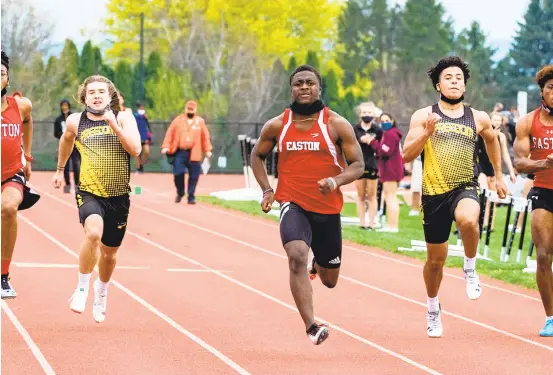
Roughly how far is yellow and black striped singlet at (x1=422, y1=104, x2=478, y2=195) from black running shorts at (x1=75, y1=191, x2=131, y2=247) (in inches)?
88.5

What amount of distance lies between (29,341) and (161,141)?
35.5 meters

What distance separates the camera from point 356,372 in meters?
8.30

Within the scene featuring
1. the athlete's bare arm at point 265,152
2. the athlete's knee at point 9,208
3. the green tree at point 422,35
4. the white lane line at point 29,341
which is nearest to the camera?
the white lane line at point 29,341

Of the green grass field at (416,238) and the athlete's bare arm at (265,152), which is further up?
the athlete's bare arm at (265,152)

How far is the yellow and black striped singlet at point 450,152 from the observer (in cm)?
934

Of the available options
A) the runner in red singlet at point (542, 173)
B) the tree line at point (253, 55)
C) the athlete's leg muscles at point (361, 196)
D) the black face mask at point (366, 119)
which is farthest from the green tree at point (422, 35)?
the runner in red singlet at point (542, 173)

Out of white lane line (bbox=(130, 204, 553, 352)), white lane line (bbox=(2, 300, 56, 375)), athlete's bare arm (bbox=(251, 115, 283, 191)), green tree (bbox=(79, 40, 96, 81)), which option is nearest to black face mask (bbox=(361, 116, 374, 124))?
white lane line (bbox=(130, 204, 553, 352))

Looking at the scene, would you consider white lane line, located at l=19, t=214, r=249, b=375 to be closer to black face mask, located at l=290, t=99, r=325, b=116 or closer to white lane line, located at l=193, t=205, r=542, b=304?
black face mask, located at l=290, t=99, r=325, b=116

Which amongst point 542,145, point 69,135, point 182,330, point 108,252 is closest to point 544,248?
point 542,145

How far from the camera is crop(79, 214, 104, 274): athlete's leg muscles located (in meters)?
9.36

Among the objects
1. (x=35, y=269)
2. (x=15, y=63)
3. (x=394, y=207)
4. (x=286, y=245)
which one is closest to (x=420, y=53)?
(x=15, y=63)

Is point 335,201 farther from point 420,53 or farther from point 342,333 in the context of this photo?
point 420,53

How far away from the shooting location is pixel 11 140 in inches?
406

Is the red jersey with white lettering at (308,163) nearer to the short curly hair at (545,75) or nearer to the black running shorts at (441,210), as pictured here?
the black running shorts at (441,210)
